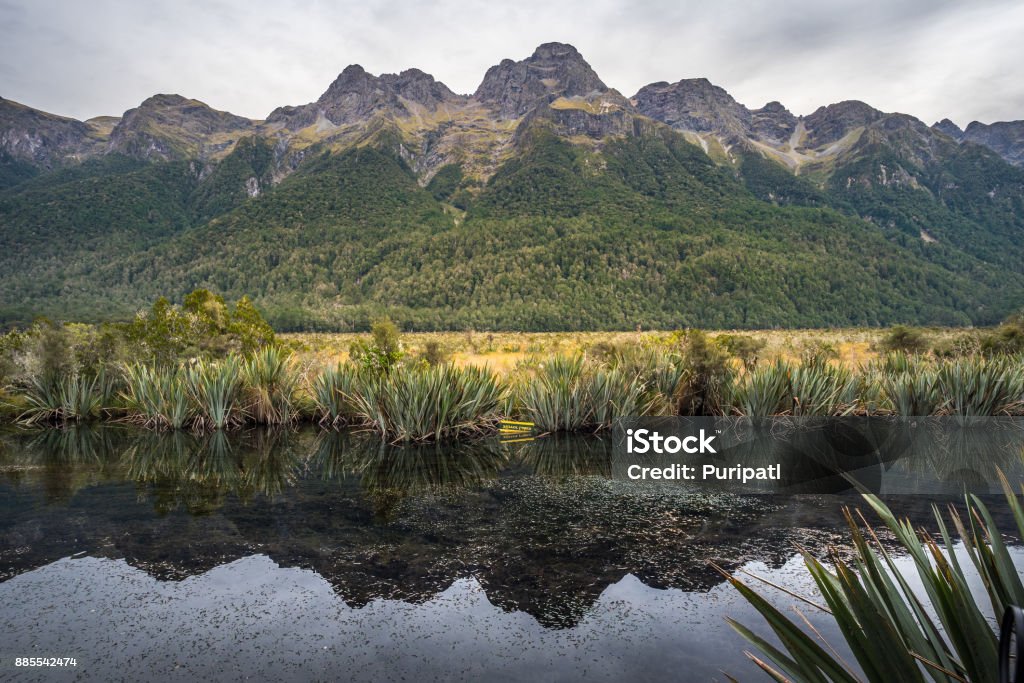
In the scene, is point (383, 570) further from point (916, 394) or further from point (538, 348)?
point (538, 348)

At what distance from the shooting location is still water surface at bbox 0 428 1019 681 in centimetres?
322

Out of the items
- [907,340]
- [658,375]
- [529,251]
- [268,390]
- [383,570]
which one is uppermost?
[529,251]

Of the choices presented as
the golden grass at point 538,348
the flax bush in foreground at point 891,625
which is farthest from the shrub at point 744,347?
the flax bush in foreground at point 891,625

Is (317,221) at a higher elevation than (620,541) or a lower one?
higher

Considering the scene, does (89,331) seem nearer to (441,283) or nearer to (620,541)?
(620,541)

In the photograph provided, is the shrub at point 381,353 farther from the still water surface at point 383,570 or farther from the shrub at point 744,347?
the shrub at point 744,347

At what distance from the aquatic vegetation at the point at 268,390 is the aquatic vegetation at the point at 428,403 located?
1.78 m

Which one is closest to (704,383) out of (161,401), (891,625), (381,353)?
(381,353)

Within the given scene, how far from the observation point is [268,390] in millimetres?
11508

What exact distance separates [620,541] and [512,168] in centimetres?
17310

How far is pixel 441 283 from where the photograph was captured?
110 meters

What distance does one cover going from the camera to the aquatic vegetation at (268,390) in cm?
1127

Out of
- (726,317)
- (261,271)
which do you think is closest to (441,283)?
(261,271)

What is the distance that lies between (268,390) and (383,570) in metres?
8.18
